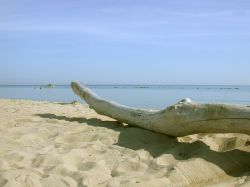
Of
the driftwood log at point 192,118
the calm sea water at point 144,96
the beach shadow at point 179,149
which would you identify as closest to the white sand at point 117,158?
the beach shadow at point 179,149

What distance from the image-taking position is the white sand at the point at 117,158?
356 cm

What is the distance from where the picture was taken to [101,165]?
405cm

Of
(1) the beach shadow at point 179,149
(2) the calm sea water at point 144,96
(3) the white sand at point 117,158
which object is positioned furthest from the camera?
(2) the calm sea water at point 144,96

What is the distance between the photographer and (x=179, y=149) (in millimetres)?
4516

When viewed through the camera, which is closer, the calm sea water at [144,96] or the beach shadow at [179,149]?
the beach shadow at [179,149]

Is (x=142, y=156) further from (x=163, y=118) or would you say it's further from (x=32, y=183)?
(x=32, y=183)

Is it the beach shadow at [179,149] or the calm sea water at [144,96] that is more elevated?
the beach shadow at [179,149]

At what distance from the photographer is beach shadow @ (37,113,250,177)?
3963 mm

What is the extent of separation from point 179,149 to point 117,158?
2.66 feet

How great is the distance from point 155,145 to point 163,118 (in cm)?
38

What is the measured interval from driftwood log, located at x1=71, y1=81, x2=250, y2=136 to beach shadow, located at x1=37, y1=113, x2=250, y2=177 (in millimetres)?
123

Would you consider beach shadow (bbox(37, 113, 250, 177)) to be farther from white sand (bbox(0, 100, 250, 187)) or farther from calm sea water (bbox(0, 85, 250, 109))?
calm sea water (bbox(0, 85, 250, 109))

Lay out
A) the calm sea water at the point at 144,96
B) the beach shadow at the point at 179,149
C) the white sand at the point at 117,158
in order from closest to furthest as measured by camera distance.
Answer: the white sand at the point at 117,158 → the beach shadow at the point at 179,149 → the calm sea water at the point at 144,96

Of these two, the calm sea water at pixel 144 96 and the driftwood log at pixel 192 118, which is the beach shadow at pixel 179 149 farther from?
the calm sea water at pixel 144 96
